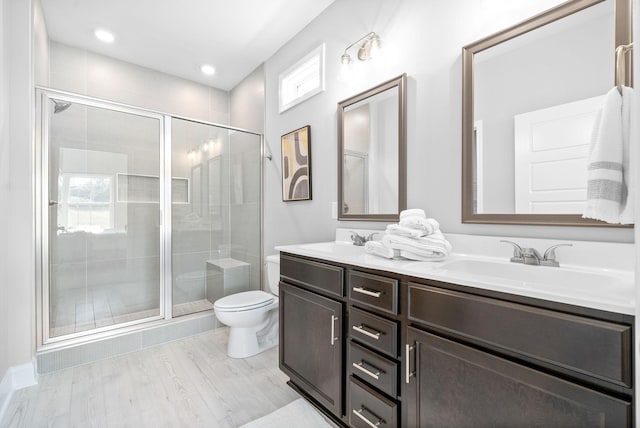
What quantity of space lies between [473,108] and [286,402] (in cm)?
184

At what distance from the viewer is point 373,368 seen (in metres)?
1.15

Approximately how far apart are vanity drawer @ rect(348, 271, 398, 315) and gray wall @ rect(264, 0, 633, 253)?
1.82 feet

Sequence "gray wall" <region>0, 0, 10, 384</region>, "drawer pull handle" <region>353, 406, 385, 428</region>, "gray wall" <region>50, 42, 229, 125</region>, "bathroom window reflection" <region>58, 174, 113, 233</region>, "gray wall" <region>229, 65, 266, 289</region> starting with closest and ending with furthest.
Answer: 1. "drawer pull handle" <region>353, 406, 385, 428</region>
2. "gray wall" <region>0, 0, 10, 384</region>
3. "bathroom window reflection" <region>58, 174, 113, 233</region>
4. "gray wall" <region>50, 42, 229, 125</region>
5. "gray wall" <region>229, 65, 266, 289</region>

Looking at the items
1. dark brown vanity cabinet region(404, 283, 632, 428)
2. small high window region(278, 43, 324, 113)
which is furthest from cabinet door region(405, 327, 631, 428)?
small high window region(278, 43, 324, 113)

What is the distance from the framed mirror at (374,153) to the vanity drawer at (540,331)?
0.81 m

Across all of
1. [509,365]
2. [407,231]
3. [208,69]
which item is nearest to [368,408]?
[509,365]

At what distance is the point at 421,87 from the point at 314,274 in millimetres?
1167

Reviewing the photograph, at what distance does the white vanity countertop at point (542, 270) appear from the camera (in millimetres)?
719

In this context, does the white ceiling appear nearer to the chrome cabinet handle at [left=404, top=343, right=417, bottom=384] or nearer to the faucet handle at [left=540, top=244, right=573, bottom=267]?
the faucet handle at [left=540, top=244, right=573, bottom=267]

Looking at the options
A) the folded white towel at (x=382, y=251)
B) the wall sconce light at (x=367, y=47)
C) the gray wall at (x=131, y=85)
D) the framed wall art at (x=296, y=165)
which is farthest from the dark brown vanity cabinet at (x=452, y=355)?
the gray wall at (x=131, y=85)

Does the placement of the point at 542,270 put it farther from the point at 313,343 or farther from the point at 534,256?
the point at 313,343

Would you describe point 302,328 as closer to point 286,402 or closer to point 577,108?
point 286,402

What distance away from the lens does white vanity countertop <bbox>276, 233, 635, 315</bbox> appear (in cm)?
72

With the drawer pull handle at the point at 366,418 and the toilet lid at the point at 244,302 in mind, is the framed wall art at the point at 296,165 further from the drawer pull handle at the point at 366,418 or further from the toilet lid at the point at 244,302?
the drawer pull handle at the point at 366,418
